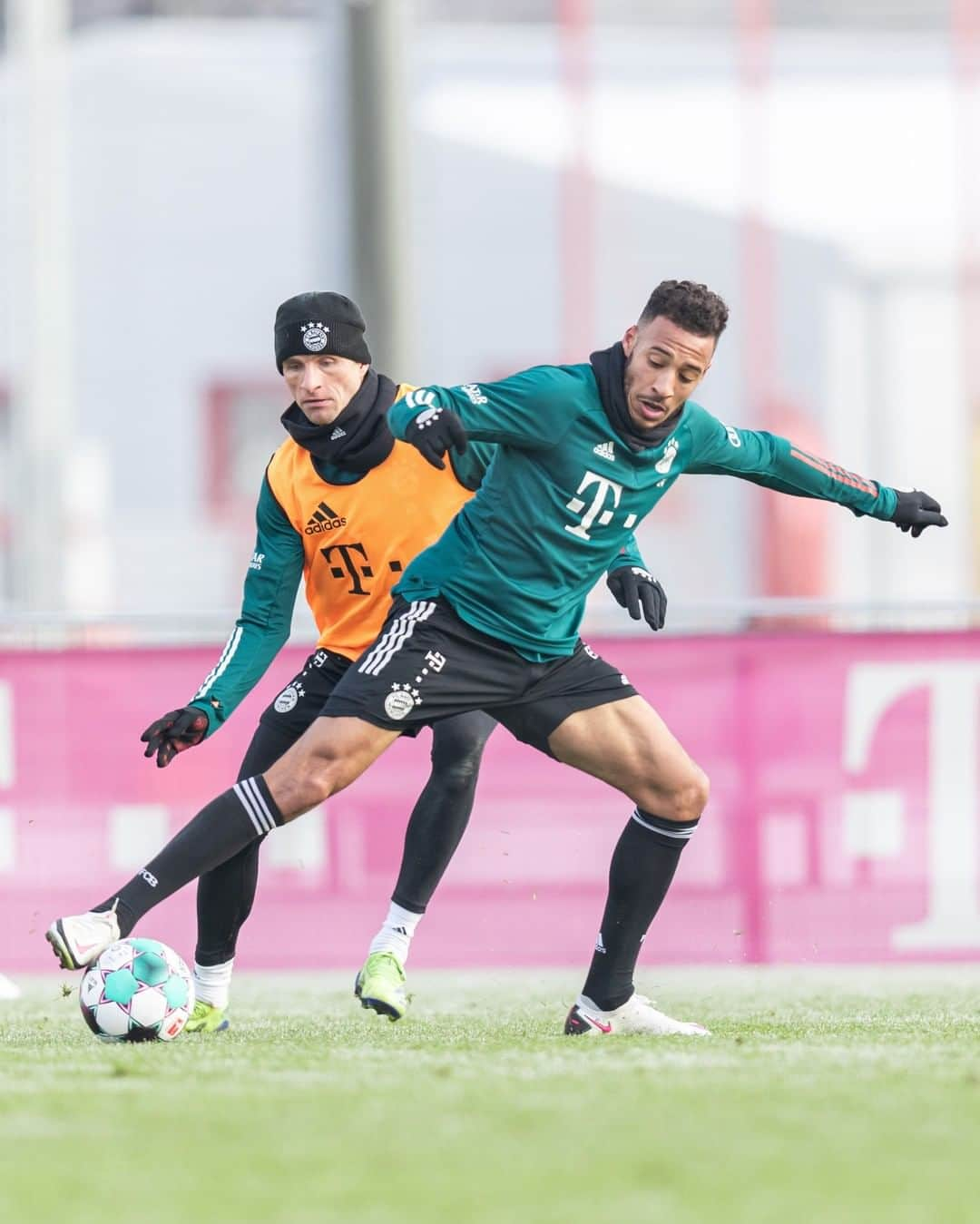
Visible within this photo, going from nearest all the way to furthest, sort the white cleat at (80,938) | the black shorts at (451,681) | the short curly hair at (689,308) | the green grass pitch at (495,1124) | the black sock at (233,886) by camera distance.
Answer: the green grass pitch at (495,1124)
the white cleat at (80,938)
the short curly hair at (689,308)
the black shorts at (451,681)
the black sock at (233,886)

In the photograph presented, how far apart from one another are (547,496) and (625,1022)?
1.51 m

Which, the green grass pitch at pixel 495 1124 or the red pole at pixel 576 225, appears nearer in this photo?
the green grass pitch at pixel 495 1124

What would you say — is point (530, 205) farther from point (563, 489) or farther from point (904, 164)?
Result: point (563, 489)

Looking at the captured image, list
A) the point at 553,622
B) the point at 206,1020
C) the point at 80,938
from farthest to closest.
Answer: the point at 206,1020 → the point at 553,622 → the point at 80,938

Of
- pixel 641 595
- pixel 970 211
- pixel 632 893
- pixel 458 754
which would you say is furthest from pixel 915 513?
pixel 970 211

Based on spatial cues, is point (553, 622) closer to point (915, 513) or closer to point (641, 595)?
point (641, 595)

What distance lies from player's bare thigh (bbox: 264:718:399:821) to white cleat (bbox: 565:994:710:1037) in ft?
3.31

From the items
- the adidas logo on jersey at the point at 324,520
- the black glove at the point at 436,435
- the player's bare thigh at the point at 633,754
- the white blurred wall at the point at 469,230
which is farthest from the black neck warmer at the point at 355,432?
the white blurred wall at the point at 469,230

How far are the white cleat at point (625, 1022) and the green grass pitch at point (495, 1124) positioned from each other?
128mm

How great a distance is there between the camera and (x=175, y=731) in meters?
6.29

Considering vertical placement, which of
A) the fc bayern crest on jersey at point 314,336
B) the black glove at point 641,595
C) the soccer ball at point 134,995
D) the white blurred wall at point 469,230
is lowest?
the soccer ball at point 134,995

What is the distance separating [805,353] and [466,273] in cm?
308

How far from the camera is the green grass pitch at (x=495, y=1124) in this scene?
4039 mm

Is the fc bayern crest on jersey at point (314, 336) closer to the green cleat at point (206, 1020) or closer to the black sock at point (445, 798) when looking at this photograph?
the black sock at point (445, 798)
